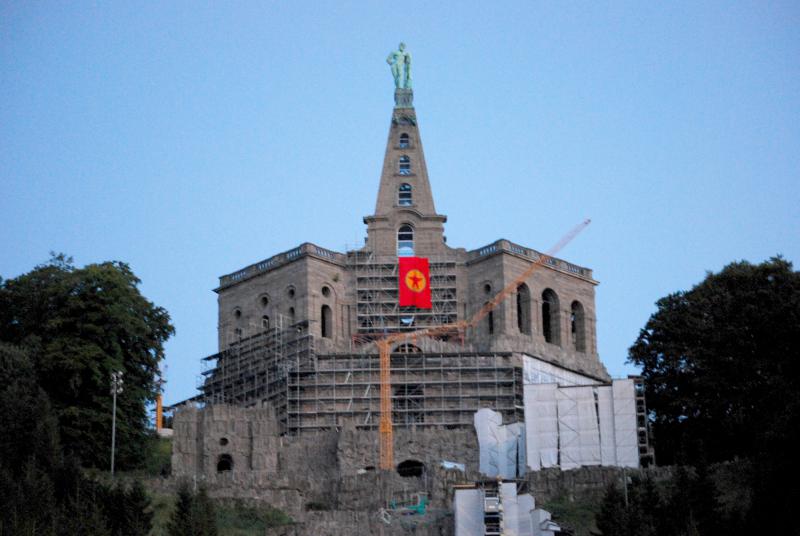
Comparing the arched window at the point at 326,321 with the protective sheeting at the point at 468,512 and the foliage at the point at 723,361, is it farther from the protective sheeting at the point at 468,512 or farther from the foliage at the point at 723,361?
the protective sheeting at the point at 468,512

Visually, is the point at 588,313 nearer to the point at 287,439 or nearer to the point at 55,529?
the point at 287,439

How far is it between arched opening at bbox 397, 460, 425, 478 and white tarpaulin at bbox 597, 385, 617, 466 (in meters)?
9.53


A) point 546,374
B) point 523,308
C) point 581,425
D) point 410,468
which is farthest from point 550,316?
point 581,425

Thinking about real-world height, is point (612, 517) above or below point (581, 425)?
below

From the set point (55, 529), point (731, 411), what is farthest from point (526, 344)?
point (55, 529)

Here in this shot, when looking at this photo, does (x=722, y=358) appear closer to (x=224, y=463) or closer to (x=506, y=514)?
(x=506, y=514)

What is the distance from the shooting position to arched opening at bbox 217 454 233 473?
103438 mm

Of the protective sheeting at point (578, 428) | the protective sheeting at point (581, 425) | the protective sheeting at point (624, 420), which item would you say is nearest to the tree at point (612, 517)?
the protective sheeting at point (624, 420)

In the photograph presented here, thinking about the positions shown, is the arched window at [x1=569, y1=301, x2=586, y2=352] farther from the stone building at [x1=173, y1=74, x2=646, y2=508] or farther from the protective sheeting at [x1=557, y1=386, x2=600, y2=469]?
the protective sheeting at [x1=557, y1=386, x2=600, y2=469]

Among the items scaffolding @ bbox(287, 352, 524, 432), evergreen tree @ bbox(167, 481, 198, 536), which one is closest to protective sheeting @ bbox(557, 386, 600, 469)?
scaffolding @ bbox(287, 352, 524, 432)

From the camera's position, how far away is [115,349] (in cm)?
10362

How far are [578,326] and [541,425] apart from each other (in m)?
16.5

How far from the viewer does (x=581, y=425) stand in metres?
99.2

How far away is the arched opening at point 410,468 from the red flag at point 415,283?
11756mm
